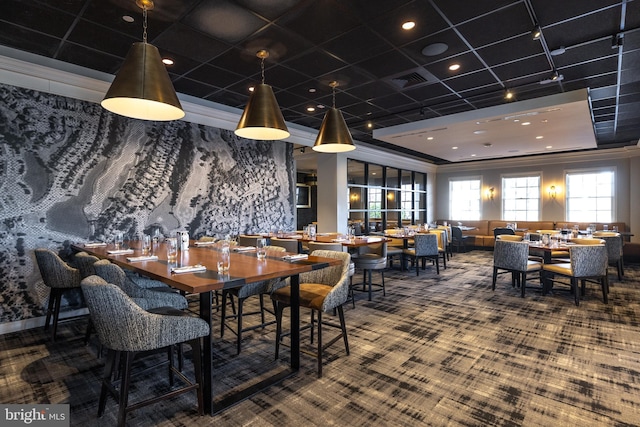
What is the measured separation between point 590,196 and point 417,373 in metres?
10.4

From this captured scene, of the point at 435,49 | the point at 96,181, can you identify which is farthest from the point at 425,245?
the point at 96,181

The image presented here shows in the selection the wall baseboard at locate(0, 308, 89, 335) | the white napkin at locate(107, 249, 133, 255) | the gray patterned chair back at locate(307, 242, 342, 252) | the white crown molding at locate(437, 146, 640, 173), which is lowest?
the wall baseboard at locate(0, 308, 89, 335)

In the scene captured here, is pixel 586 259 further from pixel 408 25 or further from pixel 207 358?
pixel 207 358

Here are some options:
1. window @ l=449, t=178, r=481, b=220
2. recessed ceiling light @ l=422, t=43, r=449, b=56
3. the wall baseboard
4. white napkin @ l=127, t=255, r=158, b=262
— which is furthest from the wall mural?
window @ l=449, t=178, r=481, b=220

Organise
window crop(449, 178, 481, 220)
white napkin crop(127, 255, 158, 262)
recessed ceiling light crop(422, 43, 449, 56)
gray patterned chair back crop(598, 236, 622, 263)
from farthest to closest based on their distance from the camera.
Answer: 1. window crop(449, 178, 481, 220)
2. gray patterned chair back crop(598, 236, 622, 263)
3. recessed ceiling light crop(422, 43, 449, 56)
4. white napkin crop(127, 255, 158, 262)

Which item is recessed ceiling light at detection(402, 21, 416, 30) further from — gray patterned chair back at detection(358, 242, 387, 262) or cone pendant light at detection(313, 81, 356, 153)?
gray patterned chair back at detection(358, 242, 387, 262)

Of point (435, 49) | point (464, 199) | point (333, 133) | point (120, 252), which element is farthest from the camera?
point (464, 199)

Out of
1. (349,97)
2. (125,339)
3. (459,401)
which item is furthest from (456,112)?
(125,339)

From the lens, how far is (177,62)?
4.11 meters

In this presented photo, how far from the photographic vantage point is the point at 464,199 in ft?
40.9

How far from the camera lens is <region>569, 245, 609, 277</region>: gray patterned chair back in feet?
15.2

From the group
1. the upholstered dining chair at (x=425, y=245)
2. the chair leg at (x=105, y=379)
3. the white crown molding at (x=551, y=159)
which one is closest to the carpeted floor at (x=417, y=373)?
the chair leg at (x=105, y=379)

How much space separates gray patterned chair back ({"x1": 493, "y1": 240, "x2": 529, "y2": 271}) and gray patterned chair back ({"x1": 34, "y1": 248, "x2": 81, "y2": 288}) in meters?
5.67

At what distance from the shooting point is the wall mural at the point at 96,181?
3.81 meters
